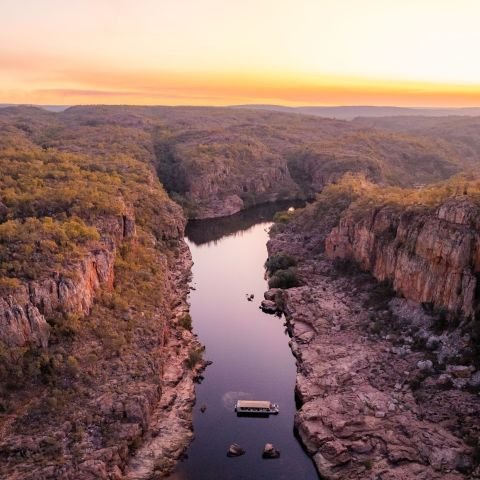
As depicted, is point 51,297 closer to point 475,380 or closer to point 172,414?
point 172,414

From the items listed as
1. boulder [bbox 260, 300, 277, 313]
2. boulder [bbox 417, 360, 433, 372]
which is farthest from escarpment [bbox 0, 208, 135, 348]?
boulder [bbox 417, 360, 433, 372]

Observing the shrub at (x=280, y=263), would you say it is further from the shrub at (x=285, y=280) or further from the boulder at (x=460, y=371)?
the boulder at (x=460, y=371)

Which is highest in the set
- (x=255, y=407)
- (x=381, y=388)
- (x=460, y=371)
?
(x=460, y=371)

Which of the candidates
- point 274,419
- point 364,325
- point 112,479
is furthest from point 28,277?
point 364,325

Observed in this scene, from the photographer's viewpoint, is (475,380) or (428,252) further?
(428,252)

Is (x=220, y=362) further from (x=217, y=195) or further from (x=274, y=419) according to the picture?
(x=217, y=195)

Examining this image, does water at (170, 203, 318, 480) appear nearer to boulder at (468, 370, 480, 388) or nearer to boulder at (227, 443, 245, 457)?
boulder at (227, 443, 245, 457)

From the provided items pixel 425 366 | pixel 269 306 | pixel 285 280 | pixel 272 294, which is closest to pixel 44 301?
pixel 269 306
